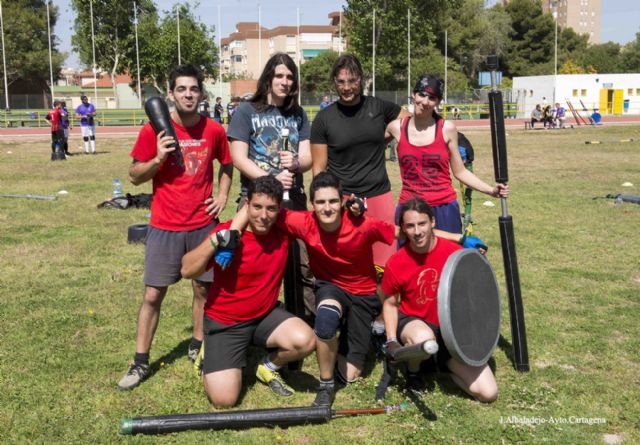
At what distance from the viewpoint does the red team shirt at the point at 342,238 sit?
4.81 metres

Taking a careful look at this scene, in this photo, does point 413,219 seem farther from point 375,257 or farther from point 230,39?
point 230,39

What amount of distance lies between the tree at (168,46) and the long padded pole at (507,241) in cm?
6293

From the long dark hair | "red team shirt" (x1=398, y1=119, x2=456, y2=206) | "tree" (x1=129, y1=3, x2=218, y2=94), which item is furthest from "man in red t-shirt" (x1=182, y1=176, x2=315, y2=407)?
"tree" (x1=129, y1=3, x2=218, y2=94)

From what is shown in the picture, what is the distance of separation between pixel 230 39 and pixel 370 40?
78341mm

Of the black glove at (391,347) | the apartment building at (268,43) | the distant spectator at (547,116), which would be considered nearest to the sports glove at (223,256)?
the black glove at (391,347)

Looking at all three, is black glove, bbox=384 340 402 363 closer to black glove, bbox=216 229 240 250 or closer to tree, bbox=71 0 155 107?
black glove, bbox=216 229 240 250

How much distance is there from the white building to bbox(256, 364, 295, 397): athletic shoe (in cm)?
5218

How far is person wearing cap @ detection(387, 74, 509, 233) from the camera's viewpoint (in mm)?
5320

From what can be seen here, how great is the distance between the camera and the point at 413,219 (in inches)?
180

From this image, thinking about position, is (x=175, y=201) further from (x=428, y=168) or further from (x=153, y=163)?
(x=428, y=168)

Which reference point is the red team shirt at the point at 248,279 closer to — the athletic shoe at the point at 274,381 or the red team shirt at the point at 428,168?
the athletic shoe at the point at 274,381

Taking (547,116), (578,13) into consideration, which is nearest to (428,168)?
(547,116)

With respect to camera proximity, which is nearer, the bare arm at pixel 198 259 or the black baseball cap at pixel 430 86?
the bare arm at pixel 198 259

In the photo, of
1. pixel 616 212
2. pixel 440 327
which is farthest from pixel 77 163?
pixel 440 327
